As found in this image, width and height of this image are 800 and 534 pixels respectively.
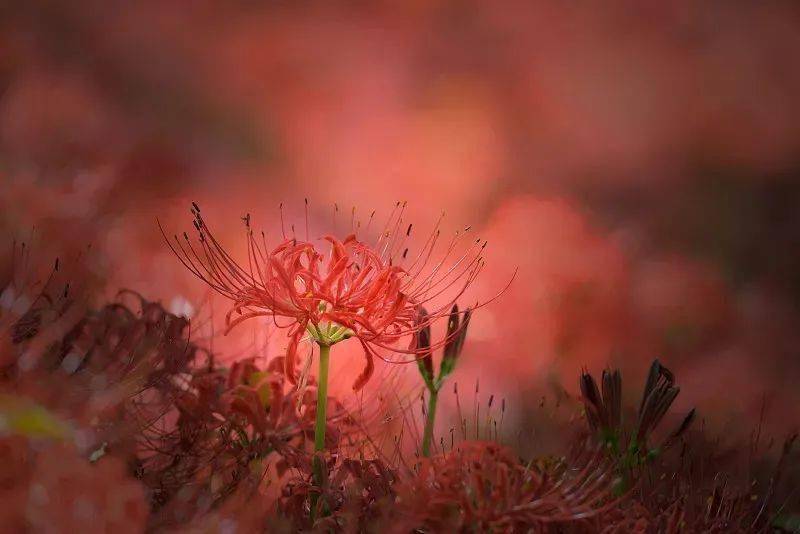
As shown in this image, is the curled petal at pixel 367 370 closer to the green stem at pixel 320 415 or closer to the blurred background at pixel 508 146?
the green stem at pixel 320 415

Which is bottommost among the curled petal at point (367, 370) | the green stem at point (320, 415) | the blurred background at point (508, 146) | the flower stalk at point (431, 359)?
the green stem at point (320, 415)

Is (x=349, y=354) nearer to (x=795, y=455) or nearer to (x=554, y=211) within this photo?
(x=554, y=211)

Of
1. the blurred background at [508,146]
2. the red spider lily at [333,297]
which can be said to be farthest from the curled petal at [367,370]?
the blurred background at [508,146]

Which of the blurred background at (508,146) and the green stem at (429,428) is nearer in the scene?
the green stem at (429,428)

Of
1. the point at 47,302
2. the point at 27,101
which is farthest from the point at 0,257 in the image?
the point at 27,101

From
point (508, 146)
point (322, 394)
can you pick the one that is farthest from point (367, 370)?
point (508, 146)

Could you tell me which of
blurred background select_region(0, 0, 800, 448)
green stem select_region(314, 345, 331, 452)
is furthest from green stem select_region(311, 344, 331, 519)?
blurred background select_region(0, 0, 800, 448)
